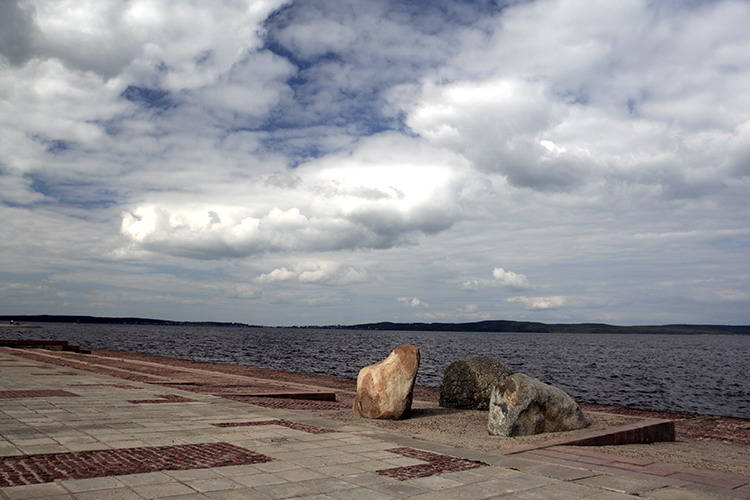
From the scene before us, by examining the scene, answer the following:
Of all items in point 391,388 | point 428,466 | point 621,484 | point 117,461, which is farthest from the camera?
point 391,388

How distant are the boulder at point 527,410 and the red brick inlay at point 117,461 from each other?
461 cm

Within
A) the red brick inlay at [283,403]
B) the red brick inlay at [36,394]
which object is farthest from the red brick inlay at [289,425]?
the red brick inlay at [36,394]

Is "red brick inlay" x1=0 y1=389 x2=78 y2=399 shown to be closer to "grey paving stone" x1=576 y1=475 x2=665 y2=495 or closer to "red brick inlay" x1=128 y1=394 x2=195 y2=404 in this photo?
"red brick inlay" x1=128 y1=394 x2=195 y2=404

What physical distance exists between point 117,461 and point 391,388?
19.9 ft

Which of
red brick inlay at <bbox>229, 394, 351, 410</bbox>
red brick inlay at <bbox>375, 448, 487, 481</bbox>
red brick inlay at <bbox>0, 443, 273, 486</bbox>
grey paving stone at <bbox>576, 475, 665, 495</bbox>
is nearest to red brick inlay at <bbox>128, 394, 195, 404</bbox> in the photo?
red brick inlay at <bbox>229, 394, 351, 410</bbox>

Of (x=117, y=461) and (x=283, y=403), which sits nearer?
(x=117, y=461)

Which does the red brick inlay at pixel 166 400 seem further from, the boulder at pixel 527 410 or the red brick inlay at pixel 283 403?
the boulder at pixel 527 410

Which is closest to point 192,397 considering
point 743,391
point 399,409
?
point 399,409

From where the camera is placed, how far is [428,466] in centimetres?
703

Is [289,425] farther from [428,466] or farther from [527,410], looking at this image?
[527,410]

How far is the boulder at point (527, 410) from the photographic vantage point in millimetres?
10078

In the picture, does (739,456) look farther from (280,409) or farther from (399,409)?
(280,409)

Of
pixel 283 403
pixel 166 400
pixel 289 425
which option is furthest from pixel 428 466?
pixel 166 400

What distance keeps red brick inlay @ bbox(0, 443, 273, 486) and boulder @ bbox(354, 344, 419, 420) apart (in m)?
4.40
